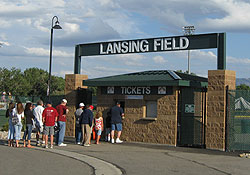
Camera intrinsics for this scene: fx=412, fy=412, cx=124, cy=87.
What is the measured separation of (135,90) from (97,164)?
7218mm

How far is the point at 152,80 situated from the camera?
17.4 meters

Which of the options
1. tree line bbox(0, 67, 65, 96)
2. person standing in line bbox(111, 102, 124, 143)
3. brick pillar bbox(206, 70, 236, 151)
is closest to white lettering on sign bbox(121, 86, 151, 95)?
person standing in line bbox(111, 102, 124, 143)

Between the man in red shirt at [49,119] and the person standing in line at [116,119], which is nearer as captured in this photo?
the man in red shirt at [49,119]

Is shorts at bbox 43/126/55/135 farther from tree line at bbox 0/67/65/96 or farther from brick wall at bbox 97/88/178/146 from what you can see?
tree line at bbox 0/67/65/96

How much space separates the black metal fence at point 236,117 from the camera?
15.3m

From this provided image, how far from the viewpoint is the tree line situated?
2734 inches

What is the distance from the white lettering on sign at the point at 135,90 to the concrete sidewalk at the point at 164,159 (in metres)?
2.35

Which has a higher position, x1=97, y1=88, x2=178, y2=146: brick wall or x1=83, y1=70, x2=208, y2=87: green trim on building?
x1=83, y1=70, x2=208, y2=87: green trim on building

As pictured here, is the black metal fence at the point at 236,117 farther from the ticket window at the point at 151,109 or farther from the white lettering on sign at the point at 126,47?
the white lettering on sign at the point at 126,47

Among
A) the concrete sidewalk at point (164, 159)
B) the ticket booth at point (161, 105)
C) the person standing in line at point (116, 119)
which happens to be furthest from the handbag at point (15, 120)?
the ticket booth at point (161, 105)

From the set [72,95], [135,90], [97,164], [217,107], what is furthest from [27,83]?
[97,164]

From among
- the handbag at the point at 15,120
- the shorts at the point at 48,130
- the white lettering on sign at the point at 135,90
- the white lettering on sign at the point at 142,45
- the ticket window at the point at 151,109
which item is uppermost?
the white lettering on sign at the point at 142,45

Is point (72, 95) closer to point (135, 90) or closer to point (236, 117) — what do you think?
point (135, 90)

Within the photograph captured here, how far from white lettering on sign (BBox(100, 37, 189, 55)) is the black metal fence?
3017 millimetres
